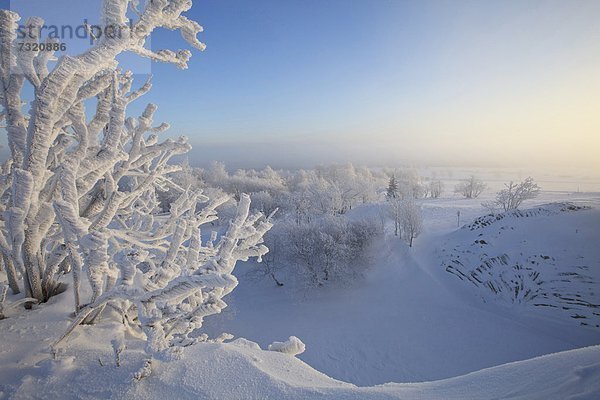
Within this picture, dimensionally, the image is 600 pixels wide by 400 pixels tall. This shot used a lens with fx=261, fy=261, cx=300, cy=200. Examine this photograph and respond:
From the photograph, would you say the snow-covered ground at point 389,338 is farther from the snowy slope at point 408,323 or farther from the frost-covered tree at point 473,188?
the frost-covered tree at point 473,188

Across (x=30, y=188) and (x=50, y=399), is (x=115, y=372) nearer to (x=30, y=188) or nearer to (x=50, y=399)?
(x=50, y=399)

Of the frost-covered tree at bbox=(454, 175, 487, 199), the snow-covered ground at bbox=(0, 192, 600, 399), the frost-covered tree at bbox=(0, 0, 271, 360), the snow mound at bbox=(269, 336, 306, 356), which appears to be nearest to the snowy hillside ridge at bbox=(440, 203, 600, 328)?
the snow-covered ground at bbox=(0, 192, 600, 399)

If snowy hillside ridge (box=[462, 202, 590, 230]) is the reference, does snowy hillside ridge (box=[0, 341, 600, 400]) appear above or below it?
above

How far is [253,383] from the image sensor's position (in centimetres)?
180

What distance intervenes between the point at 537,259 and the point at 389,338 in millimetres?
11108

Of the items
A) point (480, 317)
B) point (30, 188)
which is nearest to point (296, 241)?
point (480, 317)

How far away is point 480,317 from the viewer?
15.0 m

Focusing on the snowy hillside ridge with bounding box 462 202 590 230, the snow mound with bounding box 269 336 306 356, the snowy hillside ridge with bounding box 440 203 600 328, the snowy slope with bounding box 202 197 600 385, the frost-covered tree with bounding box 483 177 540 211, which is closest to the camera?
the snow mound with bounding box 269 336 306 356

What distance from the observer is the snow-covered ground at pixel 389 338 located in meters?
1.71

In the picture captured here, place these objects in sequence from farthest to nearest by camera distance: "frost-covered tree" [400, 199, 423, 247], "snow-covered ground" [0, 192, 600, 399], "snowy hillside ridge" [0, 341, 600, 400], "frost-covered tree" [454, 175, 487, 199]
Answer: "frost-covered tree" [454, 175, 487, 199], "frost-covered tree" [400, 199, 423, 247], "snow-covered ground" [0, 192, 600, 399], "snowy hillside ridge" [0, 341, 600, 400]

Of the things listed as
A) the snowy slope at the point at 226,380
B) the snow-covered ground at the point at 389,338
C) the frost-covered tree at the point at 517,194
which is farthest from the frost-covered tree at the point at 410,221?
the snowy slope at the point at 226,380

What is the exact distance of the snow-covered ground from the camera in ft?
5.59

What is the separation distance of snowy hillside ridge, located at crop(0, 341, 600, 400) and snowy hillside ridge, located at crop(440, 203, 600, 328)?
57.5 ft

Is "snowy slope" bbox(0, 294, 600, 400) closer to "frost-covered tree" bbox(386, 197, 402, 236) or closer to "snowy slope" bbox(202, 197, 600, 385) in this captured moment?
"snowy slope" bbox(202, 197, 600, 385)
